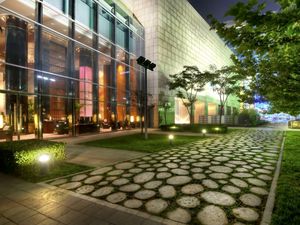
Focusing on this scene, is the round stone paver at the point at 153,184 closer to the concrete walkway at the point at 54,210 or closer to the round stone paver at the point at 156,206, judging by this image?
the round stone paver at the point at 156,206

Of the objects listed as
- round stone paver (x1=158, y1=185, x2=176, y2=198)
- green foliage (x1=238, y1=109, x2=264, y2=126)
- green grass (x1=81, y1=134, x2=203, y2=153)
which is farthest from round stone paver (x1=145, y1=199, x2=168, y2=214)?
green foliage (x1=238, y1=109, x2=264, y2=126)

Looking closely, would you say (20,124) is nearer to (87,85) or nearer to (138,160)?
(87,85)

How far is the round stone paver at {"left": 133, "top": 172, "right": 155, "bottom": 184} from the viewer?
5.03 metres

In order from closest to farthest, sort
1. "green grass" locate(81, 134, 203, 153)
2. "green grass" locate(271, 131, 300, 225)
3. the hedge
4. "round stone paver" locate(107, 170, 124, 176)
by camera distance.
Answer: "green grass" locate(271, 131, 300, 225) < "round stone paver" locate(107, 170, 124, 176) < "green grass" locate(81, 134, 203, 153) < the hedge

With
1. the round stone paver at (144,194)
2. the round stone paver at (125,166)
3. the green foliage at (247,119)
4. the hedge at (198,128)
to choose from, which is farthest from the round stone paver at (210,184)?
the green foliage at (247,119)

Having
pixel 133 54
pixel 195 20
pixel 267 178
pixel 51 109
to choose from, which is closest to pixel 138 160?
pixel 267 178

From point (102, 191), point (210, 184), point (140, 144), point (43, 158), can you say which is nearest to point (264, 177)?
point (210, 184)

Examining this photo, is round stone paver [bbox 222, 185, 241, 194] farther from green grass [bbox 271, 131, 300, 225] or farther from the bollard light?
the bollard light

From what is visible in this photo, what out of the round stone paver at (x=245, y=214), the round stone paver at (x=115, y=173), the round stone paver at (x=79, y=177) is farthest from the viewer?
the round stone paver at (x=115, y=173)

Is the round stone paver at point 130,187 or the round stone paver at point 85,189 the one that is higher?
the round stone paver at point 130,187

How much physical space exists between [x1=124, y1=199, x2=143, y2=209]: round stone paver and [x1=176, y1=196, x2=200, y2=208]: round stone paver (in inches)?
28.7

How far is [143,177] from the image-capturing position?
17.5 ft

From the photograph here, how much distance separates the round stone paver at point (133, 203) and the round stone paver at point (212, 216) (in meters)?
1.09

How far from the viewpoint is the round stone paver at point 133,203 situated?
3.66 metres
